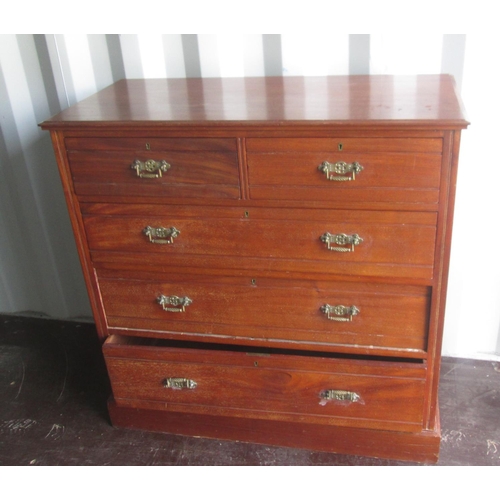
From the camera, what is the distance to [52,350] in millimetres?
2562

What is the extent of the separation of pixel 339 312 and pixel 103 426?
979 millimetres

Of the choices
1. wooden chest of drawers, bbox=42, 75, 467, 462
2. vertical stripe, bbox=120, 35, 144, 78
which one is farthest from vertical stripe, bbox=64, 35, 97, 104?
wooden chest of drawers, bbox=42, 75, 467, 462

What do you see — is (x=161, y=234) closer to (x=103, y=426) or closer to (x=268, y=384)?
(x=268, y=384)

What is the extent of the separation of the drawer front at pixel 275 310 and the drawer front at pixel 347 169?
0.28 metres

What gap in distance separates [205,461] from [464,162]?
1304mm

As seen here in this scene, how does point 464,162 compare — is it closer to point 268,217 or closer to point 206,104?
point 268,217

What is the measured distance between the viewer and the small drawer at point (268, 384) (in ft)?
5.99

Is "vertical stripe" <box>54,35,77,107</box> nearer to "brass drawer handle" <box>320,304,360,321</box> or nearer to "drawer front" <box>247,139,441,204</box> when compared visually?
"drawer front" <box>247,139,441,204</box>

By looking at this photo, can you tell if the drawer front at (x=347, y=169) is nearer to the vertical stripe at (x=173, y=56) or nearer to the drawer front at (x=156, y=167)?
the drawer front at (x=156, y=167)

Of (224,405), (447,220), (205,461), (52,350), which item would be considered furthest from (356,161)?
(52,350)

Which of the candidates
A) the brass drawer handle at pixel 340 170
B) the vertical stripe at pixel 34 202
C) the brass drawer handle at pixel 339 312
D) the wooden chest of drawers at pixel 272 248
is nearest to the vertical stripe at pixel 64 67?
the vertical stripe at pixel 34 202

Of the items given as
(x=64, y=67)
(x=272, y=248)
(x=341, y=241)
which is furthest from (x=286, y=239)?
(x=64, y=67)

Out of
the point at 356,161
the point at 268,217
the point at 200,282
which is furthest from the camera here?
the point at 200,282

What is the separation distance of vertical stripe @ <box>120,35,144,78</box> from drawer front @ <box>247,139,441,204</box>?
0.77 m
